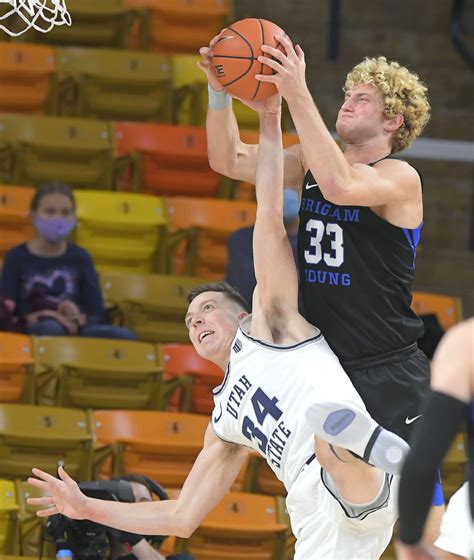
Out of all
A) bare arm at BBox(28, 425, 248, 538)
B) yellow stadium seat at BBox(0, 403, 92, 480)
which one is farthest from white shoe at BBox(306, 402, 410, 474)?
yellow stadium seat at BBox(0, 403, 92, 480)

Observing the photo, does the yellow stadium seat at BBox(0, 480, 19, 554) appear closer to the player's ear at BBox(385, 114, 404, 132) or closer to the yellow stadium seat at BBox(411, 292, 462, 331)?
the player's ear at BBox(385, 114, 404, 132)

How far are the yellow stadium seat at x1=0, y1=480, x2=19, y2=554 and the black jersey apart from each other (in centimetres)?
234

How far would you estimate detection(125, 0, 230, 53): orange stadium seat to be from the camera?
10.1 meters

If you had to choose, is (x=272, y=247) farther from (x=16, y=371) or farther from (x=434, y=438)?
(x=16, y=371)

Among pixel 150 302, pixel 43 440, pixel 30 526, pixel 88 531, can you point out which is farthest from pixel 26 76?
pixel 88 531

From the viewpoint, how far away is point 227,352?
4.71 m

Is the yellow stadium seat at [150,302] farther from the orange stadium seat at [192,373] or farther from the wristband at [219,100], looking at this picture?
the wristband at [219,100]

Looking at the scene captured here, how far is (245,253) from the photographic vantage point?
25.7 feet

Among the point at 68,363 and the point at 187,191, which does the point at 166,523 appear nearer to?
the point at 68,363

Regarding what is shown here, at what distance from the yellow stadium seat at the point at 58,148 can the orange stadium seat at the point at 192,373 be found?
1.77 metres

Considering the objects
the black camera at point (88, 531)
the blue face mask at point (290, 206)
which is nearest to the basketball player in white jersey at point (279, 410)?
the black camera at point (88, 531)

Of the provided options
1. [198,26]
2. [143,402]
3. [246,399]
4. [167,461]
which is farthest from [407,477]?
[198,26]

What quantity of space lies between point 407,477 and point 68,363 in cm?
461

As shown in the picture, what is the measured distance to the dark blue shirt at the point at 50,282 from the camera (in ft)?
26.0
